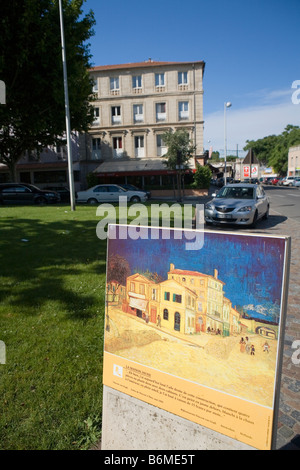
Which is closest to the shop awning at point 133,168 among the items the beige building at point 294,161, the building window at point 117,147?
the building window at point 117,147

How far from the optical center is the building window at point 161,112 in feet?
111

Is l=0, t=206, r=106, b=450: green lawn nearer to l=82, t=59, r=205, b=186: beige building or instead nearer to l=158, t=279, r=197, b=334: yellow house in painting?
l=158, t=279, r=197, b=334: yellow house in painting

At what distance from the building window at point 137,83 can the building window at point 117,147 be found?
224 inches

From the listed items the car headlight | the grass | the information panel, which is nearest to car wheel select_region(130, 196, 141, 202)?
the car headlight

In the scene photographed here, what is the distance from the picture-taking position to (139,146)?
34.8 metres

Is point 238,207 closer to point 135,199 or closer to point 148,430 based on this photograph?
point 148,430

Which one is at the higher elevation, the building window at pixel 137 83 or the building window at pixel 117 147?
the building window at pixel 137 83

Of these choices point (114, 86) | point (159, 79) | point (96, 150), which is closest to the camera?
point (159, 79)

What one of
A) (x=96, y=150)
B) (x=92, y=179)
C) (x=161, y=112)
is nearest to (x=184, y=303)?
(x=92, y=179)

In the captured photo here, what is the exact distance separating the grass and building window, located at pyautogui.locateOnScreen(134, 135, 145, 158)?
96.5ft

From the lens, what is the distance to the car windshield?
11977 mm

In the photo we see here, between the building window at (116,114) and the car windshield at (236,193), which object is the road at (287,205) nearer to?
the car windshield at (236,193)

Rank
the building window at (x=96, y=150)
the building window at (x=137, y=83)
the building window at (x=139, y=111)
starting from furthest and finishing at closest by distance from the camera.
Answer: the building window at (x=96, y=150), the building window at (x=139, y=111), the building window at (x=137, y=83)

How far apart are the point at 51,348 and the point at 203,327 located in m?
2.26
